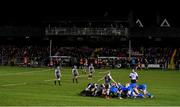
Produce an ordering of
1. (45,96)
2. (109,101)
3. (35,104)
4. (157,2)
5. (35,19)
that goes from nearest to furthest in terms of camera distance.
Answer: (35,104) < (109,101) < (45,96) < (157,2) < (35,19)

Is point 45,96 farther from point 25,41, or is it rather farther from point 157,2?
point 25,41

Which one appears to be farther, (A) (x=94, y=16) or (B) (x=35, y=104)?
(A) (x=94, y=16)

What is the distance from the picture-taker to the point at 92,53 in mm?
85438

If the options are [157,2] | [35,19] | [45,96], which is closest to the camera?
[45,96]

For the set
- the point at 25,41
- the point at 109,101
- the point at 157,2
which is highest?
the point at 157,2

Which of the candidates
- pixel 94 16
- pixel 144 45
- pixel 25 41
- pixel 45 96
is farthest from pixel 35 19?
pixel 45 96

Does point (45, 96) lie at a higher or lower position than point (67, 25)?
lower

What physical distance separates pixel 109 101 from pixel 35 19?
60281 millimetres

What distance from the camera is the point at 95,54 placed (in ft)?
279

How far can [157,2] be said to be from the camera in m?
83.3

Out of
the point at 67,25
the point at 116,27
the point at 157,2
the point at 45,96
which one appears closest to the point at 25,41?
the point at 67,25

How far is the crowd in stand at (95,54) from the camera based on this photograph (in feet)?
269

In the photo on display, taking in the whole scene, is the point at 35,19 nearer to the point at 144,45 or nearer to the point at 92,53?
the point at 92,53

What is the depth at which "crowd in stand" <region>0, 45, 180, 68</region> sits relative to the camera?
8194cm
